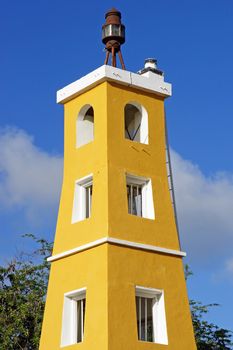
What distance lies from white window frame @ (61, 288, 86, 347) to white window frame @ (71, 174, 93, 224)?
1.72m

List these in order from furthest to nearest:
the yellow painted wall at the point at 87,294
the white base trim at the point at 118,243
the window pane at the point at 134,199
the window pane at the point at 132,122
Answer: the window pane at the point at 132,122, the window pane at the point at 134,199, the white base trim at the point at 118,243, the yellow painted wall at the point at 87,294

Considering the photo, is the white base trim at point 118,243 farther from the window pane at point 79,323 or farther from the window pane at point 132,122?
the window pane at point 132,122

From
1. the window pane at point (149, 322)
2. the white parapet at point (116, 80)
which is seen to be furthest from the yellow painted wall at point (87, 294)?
the white parapet at point (116, 80)

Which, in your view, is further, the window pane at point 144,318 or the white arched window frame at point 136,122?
the white arched window frame at point 136,122

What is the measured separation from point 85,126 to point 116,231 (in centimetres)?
340

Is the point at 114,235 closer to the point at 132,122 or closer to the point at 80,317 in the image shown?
the point at 80,317

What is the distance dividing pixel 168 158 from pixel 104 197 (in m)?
2.63

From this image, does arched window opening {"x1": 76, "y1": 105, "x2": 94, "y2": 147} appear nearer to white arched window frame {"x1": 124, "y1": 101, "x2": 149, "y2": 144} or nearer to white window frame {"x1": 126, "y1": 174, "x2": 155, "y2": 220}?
white arched window frame {"x1": 124, "y1": 101, "x2": 149, "y2": 144}

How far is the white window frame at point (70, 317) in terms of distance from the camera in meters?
18.3

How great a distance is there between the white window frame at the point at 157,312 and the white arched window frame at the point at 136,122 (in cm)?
365

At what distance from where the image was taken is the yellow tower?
1758cm

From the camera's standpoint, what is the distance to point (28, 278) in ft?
88.5

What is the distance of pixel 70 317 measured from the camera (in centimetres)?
1850

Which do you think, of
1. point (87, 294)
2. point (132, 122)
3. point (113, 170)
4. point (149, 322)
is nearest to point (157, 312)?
point (149, 322)
